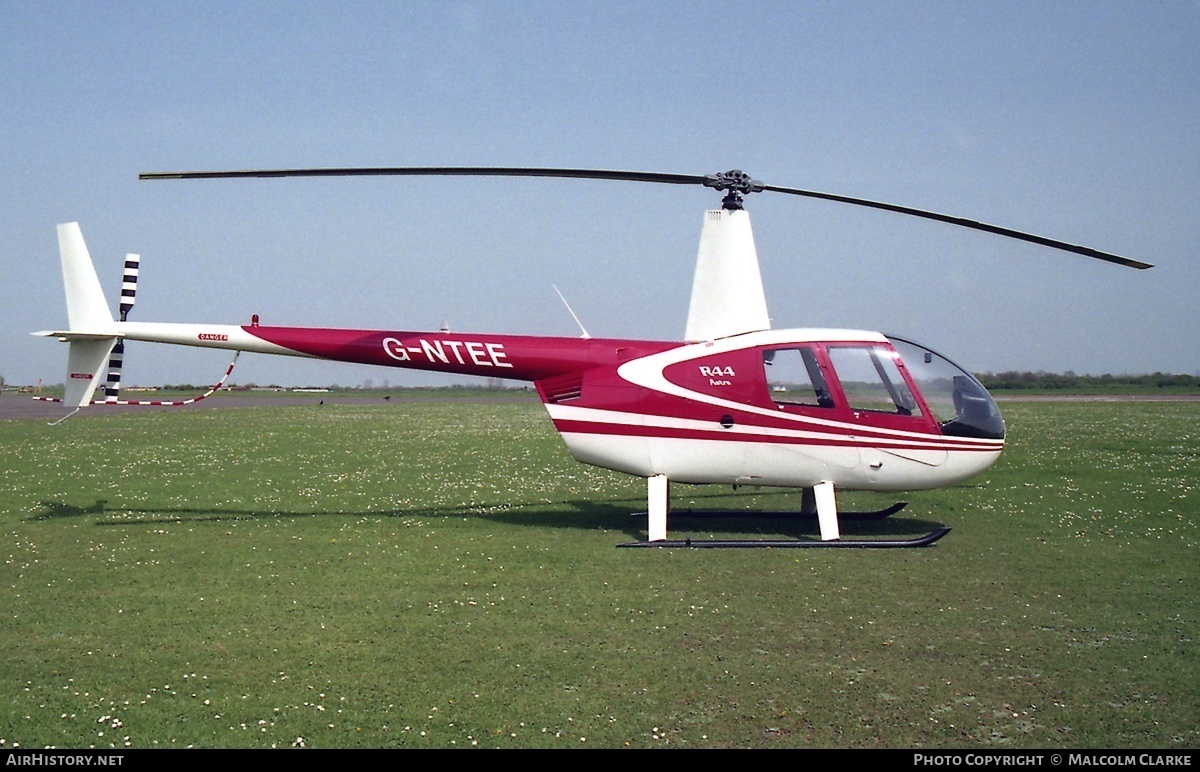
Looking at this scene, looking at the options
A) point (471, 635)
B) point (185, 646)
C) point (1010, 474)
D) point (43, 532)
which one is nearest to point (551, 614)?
point (471, 635)

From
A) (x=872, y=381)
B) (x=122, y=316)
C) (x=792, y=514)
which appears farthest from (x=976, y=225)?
(x=122, y=316)

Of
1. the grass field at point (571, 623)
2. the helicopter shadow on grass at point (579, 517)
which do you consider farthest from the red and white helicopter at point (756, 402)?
the grass field at point (571, 623)

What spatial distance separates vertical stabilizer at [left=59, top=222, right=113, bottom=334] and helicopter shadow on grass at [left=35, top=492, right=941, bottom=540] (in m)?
2.69

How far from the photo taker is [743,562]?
1014 centimetres

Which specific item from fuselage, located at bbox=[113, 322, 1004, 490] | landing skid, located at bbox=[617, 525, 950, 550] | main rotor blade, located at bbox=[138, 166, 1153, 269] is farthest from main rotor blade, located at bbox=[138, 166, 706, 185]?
landing skid, located at bbox=[617, 525, 950, 550]

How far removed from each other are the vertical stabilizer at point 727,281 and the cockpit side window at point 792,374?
52 cm

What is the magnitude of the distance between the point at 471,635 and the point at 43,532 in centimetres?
729

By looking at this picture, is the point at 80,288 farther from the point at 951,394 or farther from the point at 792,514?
the point at 951,394

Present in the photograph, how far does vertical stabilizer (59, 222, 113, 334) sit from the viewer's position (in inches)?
513

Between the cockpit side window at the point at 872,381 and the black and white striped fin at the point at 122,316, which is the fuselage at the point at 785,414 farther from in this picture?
the black and white striped fin at the point at 122,316

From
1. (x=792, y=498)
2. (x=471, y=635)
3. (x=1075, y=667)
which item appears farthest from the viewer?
(x=792, y=498)

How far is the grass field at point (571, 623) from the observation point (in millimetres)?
5699

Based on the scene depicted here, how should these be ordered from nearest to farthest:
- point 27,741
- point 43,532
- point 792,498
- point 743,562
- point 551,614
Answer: point 27,741, point 551,614, point 743,562, point 43,532, point 792,498

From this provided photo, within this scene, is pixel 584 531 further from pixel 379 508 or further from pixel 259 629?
pixel 259 629
